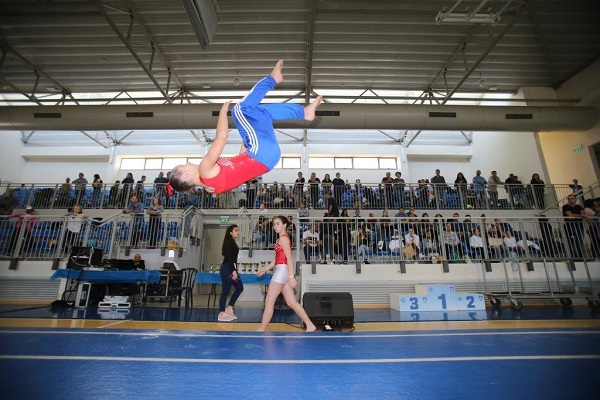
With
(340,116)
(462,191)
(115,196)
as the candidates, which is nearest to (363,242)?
(340,116)

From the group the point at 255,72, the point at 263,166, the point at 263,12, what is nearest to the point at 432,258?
the point at 263,166

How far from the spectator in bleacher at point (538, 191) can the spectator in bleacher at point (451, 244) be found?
6.55 m

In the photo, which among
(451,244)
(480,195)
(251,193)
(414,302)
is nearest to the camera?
(414,302)

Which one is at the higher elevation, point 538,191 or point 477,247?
point 538,191

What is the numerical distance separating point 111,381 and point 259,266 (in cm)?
749

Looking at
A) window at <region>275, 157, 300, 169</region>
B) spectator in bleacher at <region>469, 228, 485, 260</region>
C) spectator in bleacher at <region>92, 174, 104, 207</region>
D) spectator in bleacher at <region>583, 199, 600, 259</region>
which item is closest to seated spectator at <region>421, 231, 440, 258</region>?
spectator in bleacher at <region>469, 228, 485, 260</region>

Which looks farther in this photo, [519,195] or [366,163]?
[366,163]

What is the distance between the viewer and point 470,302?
6793 mm

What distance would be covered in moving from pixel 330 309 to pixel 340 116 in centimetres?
868

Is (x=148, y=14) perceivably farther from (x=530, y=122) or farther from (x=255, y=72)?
(x=530, y=122)

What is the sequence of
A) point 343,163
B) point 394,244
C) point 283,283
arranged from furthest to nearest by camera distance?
point 343,163
point 394,244
point 283,283

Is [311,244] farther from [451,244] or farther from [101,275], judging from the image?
[101,275]

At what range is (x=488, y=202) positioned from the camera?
12.6m

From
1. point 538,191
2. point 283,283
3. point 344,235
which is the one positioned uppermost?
point 538,191
